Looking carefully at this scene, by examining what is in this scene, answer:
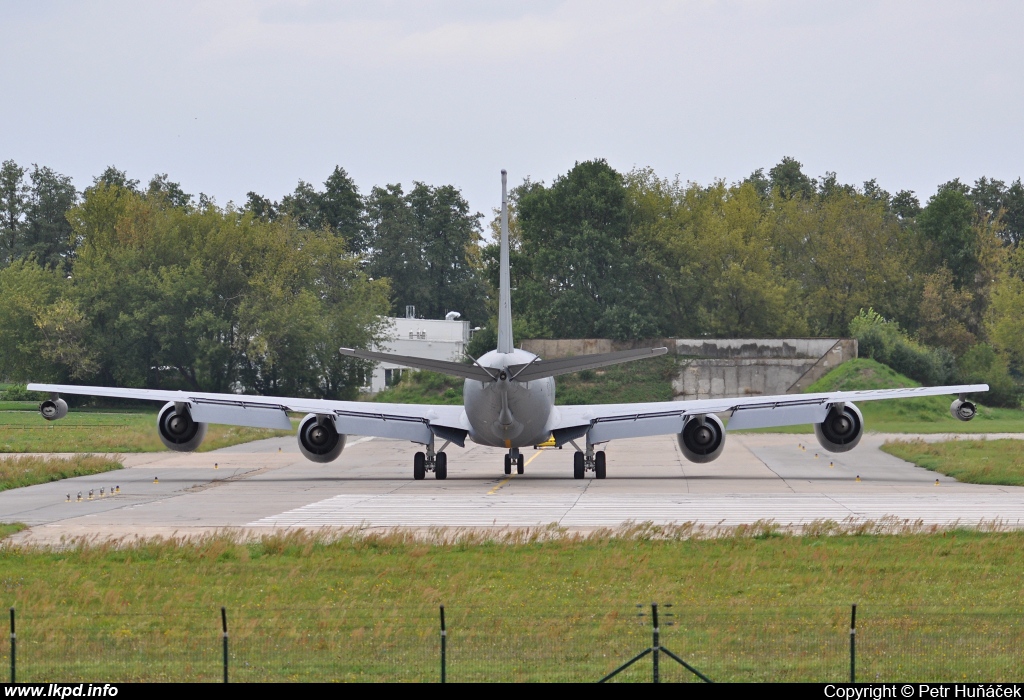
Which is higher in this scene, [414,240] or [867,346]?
[414,240]

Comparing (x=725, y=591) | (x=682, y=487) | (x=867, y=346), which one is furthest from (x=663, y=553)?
(x=867, y=346)

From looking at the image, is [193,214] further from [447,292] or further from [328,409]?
[328,409]

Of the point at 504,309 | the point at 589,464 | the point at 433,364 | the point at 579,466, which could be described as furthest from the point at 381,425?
the point at 589,464

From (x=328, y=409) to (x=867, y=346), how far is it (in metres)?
59.1

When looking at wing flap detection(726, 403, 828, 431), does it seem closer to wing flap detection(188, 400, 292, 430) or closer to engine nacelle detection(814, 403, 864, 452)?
engine nacelle detection(814, 403, 864, 452)

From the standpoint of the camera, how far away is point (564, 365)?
35406 mm

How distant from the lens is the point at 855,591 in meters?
19.8

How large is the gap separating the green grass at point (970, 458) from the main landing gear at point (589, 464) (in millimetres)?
11474

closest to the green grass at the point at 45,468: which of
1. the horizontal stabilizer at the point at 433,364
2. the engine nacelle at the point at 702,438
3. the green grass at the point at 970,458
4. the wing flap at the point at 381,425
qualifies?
the wing flap at the point at 381,425

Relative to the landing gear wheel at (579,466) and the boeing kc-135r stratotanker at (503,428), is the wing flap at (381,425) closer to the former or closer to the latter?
the boeing kc-135r stratotanker at (503,428)

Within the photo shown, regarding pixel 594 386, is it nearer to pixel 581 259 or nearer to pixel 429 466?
pixel 581 259

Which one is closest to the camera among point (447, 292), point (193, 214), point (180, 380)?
point (180, 380)

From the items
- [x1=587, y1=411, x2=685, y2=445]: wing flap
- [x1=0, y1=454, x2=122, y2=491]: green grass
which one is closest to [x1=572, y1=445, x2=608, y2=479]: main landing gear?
[x1=587, y1=411, x2=685, y2=445]: wing flap

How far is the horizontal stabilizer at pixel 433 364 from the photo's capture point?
32.8 m
